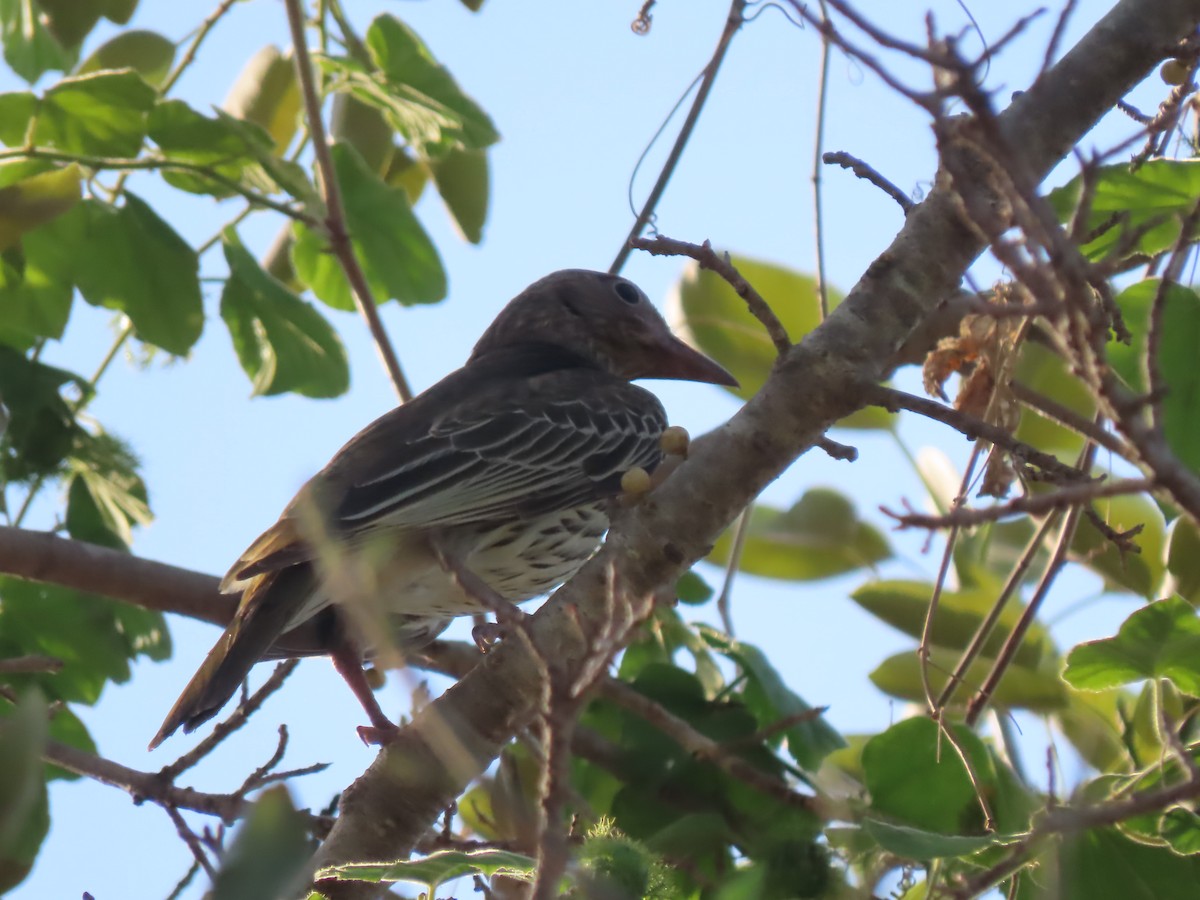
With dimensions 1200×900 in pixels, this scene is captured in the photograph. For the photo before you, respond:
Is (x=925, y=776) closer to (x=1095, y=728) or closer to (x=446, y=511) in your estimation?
(x=1095, y=728)

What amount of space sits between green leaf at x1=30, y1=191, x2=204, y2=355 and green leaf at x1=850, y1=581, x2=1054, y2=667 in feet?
5.79

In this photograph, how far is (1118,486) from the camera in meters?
1.11

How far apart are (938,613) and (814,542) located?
24.0 inches

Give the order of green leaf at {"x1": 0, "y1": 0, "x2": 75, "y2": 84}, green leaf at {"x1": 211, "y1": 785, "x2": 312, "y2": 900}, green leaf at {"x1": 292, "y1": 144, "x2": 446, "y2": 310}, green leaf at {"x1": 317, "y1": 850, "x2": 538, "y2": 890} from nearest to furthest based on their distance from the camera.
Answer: green leaf at {"x1": 211, "y1": 785, "x2": 312, "y2": 900} → green leaf at {"x1": 317, "y1": 850, "x2": 538, "y2": 890} → green leaf at {"x1": 0, "y1": 0, "x2": 75, "y2": 84} → green leaf at {"x1": 292, "y1": 144, "x2": 446, "y2": 310}

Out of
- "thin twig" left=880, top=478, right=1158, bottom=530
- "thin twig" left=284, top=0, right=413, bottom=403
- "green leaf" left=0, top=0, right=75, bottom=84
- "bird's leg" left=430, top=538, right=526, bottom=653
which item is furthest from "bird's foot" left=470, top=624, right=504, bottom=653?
"thin twig" left=880, top=478, right=1158, bottom=530

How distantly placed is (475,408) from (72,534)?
1.15 meters

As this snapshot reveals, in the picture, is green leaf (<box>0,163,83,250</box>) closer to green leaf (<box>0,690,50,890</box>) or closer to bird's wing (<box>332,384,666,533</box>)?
bird's wing (<box>332,384,666,533</box>)

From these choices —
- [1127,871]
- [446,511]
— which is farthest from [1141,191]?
[446,511]

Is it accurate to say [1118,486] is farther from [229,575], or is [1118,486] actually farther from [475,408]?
[475,408]

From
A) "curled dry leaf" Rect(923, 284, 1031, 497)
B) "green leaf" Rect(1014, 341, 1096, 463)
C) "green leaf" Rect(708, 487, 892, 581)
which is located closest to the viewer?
"curled dry leaf" Rect(923, 284, 1031, 497)

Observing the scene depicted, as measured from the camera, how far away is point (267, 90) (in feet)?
13.3

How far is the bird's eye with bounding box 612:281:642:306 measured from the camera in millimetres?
5188

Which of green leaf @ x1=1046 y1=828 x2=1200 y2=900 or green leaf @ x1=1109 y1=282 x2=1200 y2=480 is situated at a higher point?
green leaf @ x1=1109 y1=282 x2=1200 y2=480

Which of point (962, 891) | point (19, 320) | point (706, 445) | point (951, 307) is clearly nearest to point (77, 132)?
point (19, 320)
